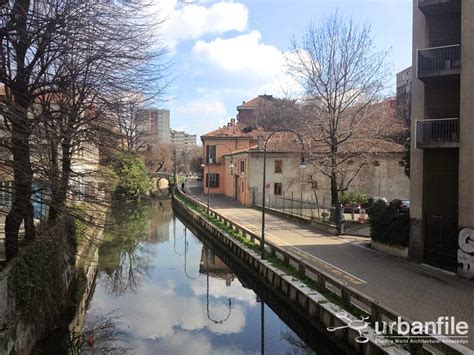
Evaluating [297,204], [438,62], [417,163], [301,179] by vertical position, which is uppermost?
[438,62]

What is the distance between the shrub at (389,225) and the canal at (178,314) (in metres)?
6.17

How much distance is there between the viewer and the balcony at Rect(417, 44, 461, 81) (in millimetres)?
16156

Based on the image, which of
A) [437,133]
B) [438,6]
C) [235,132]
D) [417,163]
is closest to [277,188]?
[235,132]

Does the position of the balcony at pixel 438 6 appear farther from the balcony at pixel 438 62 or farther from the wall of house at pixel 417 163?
the balcony at pixel 438 62

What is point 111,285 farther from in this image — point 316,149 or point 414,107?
point 316,149

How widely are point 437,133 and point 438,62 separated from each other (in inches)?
106

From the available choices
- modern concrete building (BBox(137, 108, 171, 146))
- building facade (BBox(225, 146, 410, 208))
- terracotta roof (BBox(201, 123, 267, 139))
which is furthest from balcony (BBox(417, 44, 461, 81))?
terracotta roof (BBox(201, 123, 267, 139))

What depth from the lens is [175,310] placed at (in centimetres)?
1608

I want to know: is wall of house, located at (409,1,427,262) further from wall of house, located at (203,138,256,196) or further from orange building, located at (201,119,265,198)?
wall of house, located at (203,138,256,196)

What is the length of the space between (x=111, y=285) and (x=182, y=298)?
352 centimetres

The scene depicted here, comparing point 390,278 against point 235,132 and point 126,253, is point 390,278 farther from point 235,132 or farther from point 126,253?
point 235,132

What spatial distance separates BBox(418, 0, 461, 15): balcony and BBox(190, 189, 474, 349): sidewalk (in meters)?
9.86

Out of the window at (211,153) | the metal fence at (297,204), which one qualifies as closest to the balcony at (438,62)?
the metal fence at (297,204)

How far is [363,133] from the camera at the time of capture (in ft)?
93.5
